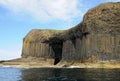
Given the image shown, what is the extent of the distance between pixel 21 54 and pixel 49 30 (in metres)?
24.0

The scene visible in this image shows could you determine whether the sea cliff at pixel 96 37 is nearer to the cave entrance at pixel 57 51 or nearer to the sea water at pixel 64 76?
the cave entrance at pixel 57 51

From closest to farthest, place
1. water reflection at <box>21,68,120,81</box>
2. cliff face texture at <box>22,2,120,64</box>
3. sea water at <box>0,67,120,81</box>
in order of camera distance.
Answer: water reflection at <box>21,68,120,81</box>, sea water at <box>0,67,120,81</box>, cliff face texture at <box>22,2,120,64</box>

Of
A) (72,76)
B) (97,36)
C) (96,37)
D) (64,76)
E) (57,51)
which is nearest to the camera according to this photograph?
(72,76)

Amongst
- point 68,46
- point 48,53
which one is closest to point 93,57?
point 68,46

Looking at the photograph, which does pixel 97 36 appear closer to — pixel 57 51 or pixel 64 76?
pixel 57 51

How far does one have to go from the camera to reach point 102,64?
101m

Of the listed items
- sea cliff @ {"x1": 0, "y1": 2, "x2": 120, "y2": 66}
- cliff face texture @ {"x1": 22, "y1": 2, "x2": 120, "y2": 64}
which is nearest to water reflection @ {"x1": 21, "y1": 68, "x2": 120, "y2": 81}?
sea cliff @ {"x1": 0, "y1": 2, "x2": 120, "y2": 66}

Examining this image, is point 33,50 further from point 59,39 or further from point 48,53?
point 59,39

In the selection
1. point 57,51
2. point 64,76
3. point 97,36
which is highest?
point 97,36

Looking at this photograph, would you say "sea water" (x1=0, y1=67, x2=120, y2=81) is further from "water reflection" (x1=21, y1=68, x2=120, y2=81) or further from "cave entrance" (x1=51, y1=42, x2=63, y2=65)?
"cave entrance" (x1=51, y1=42, x2=63, y2=65)

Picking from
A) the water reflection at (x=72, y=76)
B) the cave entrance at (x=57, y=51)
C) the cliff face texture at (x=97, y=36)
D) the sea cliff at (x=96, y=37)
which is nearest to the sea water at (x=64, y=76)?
the water reflection at (x=72, y=76)

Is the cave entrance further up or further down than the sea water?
further up

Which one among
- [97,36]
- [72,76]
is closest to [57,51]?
[97,36]

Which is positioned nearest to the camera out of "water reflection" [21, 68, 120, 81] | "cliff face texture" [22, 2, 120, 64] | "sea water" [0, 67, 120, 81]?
"water reflection" [21, 68, 120, 81]
